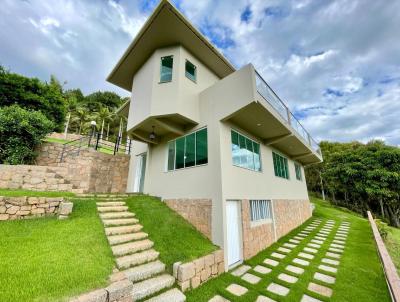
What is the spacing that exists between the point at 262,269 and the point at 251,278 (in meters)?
0.74

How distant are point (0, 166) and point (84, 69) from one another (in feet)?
109

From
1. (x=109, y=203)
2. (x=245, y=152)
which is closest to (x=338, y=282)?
(x=245, y=152)

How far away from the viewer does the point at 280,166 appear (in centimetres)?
1006

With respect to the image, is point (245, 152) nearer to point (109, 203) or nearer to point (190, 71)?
point (190, 71)

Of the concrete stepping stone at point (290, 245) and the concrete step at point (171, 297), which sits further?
the concrete stepping stone at point (290, 245)

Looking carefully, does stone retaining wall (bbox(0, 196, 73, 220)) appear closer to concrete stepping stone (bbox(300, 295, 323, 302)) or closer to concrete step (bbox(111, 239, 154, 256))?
concrete step (bbox(111, 239, 154, 256))

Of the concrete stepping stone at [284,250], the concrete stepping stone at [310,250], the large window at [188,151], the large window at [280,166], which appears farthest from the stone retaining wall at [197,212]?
the large window at [280,166]

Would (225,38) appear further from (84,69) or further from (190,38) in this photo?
(84,69)

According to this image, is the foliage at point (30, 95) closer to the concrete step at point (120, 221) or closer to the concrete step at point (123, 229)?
the concrete step at point (120, 221)

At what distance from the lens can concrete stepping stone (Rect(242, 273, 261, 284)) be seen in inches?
167

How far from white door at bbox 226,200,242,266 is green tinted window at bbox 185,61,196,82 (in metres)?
5.45

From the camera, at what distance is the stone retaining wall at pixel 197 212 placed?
17.7ft

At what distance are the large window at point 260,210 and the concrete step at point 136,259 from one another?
3.88 metres

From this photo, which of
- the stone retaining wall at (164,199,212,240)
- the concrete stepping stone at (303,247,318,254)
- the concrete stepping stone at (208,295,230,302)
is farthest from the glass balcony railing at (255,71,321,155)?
the concrete stepping stone at (208,295,230,302)
